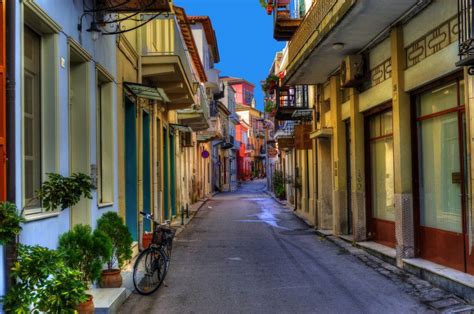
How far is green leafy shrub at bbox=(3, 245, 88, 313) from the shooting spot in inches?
171

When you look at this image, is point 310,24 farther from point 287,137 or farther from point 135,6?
point 287,137

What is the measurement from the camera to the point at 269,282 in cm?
862

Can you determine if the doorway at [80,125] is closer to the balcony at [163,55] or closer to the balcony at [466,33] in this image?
the balcony at [163,55]

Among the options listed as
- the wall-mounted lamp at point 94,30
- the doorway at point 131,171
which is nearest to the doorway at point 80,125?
the wall-mounted lamp at point 94,30

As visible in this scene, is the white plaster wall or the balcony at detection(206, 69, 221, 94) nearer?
the white plaster wall

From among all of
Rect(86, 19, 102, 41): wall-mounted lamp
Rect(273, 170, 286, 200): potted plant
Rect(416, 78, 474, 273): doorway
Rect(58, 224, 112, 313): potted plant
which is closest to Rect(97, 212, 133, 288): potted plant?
Rect(58, 224, 112, 313): potted plant

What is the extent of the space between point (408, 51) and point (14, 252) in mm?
7467

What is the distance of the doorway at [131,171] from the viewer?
1210 cm

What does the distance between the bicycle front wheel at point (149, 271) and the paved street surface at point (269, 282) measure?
17 centimetres

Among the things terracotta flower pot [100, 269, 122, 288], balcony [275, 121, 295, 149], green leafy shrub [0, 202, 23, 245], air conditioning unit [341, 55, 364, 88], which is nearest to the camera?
green leafy shrub [0, 202, 23, 245]

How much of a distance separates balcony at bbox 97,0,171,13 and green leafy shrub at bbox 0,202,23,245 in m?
4.38

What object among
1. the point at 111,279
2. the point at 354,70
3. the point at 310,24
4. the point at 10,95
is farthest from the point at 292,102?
the point at 10,95

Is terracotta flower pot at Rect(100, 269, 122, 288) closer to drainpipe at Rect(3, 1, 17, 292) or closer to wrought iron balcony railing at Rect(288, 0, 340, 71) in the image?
drainpipe at Rect(3, 1, 17, 292)

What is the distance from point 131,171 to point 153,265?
448 centimetres
